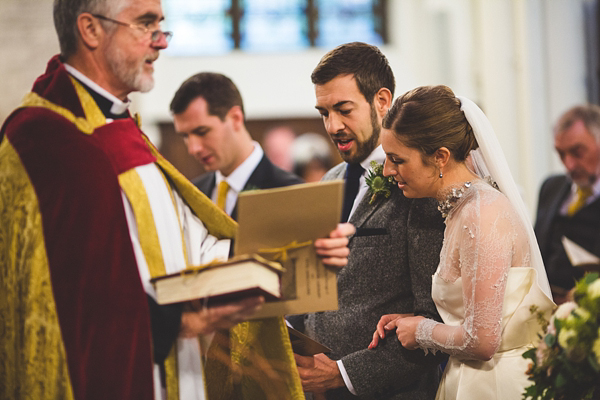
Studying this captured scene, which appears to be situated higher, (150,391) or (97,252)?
(97,252)

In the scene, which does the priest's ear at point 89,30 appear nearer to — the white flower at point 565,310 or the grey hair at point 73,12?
the grey hair at point 73,12

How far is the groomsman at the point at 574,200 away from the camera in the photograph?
5105 mm

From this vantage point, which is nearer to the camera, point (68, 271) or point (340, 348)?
point (68, 271)

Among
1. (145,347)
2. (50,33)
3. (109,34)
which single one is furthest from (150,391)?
(50,33)

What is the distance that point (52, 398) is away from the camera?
2096 millimetres

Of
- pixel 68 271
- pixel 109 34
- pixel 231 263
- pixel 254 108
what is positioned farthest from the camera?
pixel 254 108

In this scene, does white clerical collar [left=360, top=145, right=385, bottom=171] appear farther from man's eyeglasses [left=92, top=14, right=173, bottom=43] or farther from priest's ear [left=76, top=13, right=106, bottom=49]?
priest's ear [left=76, top=13, right=106, bottom=49]

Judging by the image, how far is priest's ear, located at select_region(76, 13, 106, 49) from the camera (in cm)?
240

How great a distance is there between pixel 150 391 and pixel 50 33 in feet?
21.5

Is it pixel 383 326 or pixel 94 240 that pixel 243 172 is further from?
pixel 94 240

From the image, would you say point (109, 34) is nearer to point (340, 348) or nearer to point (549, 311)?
point (340, 348)

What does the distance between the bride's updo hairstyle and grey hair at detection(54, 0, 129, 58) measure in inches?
43.4

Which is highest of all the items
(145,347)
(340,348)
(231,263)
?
(231,263)

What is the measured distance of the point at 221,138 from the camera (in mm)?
4270
